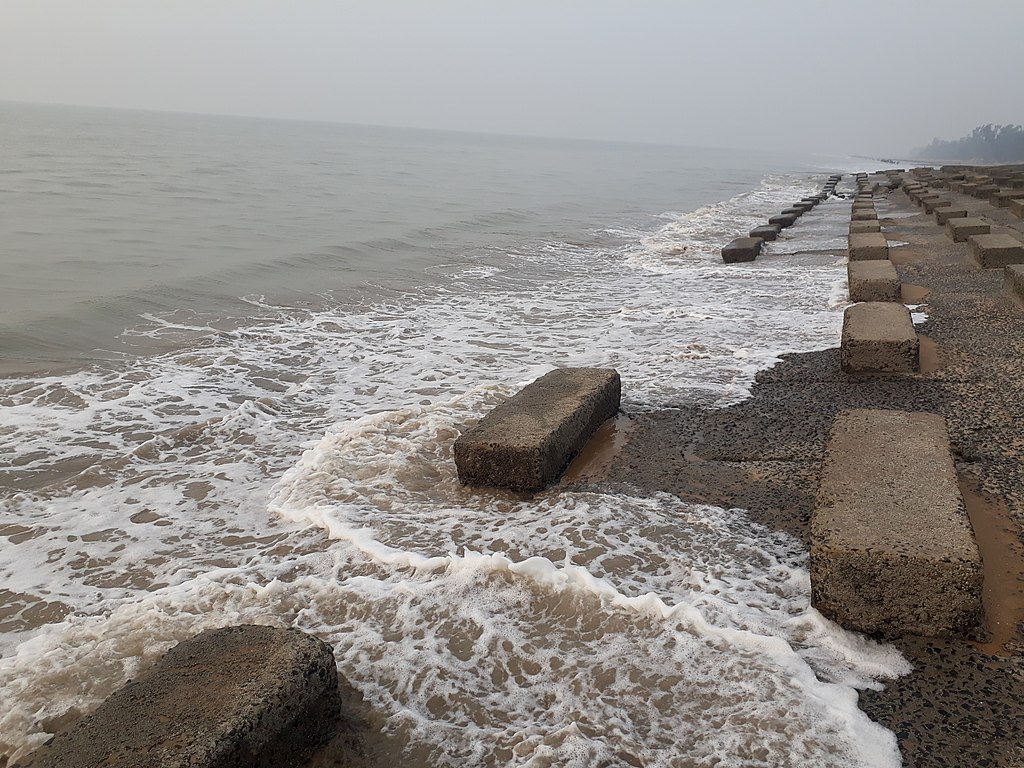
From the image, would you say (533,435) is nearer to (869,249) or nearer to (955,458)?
(955,458)

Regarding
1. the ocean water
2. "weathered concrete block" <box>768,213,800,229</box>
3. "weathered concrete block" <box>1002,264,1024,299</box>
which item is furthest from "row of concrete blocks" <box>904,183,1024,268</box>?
"weathered concrete block" <box>768,213,800,229</box>

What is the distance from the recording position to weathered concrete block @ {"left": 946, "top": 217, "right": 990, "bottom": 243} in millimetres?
9133

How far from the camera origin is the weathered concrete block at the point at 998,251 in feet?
24.0

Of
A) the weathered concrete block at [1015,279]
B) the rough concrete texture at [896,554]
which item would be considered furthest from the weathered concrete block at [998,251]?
the rough concrete texture at [896,554]

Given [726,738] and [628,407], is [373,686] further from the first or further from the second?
[628,407]

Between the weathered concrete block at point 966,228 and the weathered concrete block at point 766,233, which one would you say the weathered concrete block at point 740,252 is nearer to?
the weathered concrete block at point 766,233

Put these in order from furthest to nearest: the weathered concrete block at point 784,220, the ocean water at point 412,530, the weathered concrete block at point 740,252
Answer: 1. the weathered concrete block at point 784,220
2. the weathered concrete block at point 740,252
3. the ocean water at point 412,530

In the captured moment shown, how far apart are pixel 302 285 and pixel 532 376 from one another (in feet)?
18.4

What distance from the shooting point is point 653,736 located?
184 cm

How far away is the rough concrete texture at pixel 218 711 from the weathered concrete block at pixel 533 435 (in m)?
1.43

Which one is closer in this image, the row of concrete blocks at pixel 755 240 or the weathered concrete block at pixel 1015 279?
the weathered concrete block at pixel 1015 279

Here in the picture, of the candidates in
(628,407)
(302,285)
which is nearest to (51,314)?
(302,285)

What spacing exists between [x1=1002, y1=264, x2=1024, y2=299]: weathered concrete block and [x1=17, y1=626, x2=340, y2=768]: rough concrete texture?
6.37 meters

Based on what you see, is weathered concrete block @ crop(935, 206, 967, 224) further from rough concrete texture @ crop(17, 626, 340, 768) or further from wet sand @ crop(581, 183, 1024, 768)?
rough concrete texture @ crop(17, 626, 340, 768)
